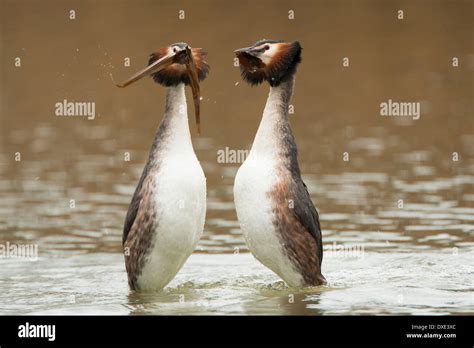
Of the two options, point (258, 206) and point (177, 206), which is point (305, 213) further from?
point (177, 206)

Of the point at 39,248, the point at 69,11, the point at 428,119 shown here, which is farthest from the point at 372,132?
the point at 69,11

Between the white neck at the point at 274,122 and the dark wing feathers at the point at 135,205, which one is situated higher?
the white neck at the point at 274,122

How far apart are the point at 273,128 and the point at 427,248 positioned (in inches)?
149

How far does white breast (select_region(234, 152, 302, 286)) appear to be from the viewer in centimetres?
1329

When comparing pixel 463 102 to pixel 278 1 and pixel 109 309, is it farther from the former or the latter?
pixel 109 309

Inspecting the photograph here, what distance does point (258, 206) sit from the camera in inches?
523

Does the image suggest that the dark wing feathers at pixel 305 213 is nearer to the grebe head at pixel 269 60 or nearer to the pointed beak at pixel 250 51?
the grebe head at pixel 269 60

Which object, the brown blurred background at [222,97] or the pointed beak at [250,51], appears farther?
the brown blurred background at [222,97]

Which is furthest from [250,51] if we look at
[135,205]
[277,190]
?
[135,205]

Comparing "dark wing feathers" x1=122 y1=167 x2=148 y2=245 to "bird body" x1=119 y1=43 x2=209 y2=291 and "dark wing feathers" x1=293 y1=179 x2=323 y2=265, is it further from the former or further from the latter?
"dark wing feathers" x1=293 y1=179 x2=323 y2=265

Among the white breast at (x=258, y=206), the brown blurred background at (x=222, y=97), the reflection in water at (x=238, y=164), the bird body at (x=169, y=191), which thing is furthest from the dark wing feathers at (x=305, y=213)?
the brown blurred background at (x=222, y=97)

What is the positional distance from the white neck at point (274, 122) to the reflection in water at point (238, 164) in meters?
1.67

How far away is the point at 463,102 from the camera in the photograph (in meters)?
26.5

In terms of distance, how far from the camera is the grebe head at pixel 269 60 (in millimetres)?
13633
